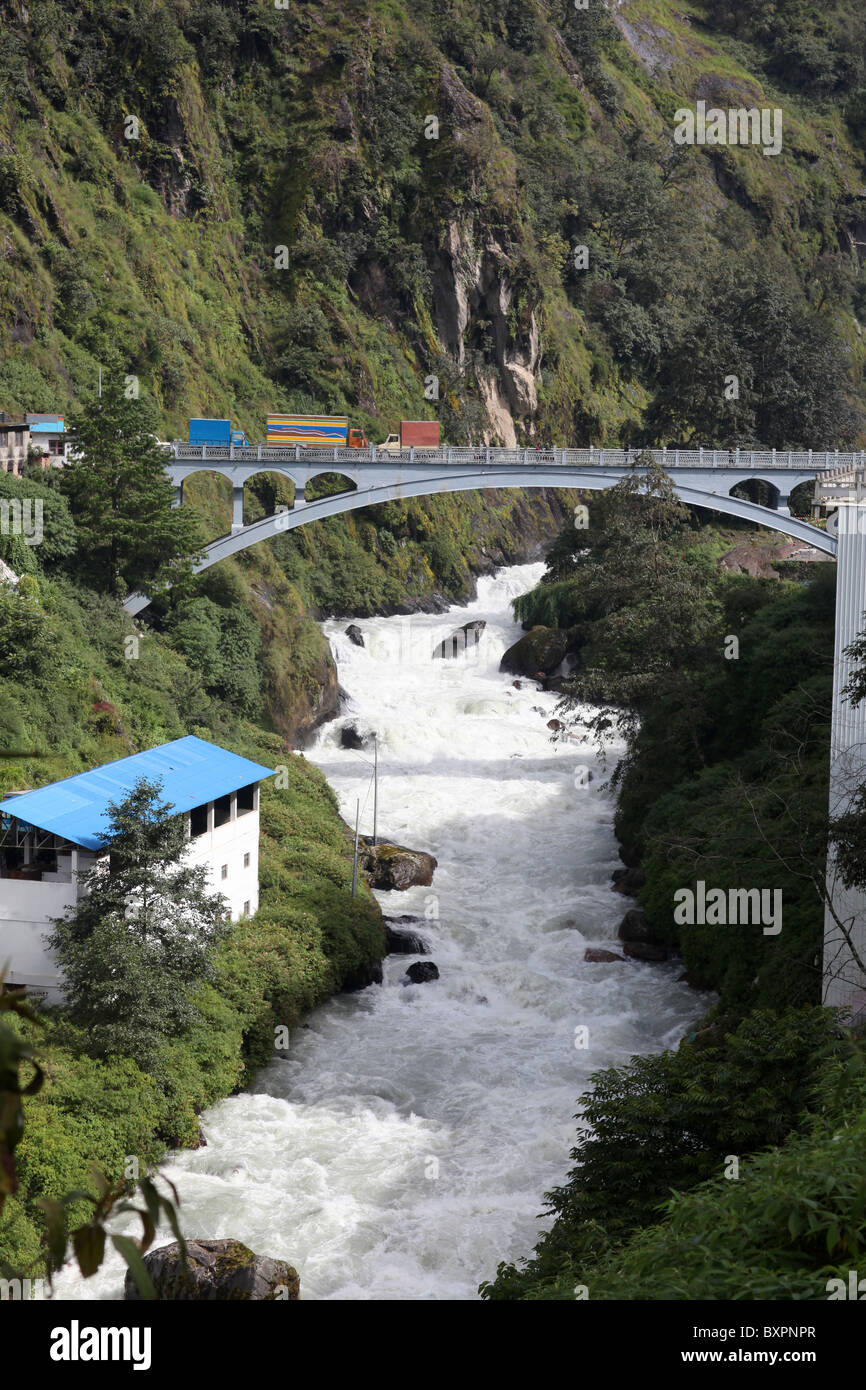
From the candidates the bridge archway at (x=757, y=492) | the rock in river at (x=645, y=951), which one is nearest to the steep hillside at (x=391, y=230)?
the bridge archway at (x=757, y=492)

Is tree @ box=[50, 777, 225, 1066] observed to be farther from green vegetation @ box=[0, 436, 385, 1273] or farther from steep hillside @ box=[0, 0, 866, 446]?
steep hillside @ box=[0, 0, 866, 446]

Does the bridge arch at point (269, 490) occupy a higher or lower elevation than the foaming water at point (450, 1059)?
higher

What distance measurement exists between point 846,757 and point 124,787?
13040mm

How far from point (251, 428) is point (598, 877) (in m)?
31.1

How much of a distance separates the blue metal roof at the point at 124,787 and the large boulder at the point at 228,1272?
7592 mm

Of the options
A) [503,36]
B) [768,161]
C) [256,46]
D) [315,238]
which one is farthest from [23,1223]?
[768,161]

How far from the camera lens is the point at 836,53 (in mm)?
109750

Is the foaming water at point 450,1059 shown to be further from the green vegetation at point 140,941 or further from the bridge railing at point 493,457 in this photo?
the bridge railing at point 493,457

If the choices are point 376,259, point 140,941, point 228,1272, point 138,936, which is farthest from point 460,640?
point 228,1272

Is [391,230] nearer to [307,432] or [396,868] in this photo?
[307,432]

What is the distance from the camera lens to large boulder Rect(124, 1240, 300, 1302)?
16.6 meters

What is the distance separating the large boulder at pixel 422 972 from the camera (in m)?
28.1

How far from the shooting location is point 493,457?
43.8 meters

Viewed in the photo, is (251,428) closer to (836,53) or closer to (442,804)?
(442,804)
